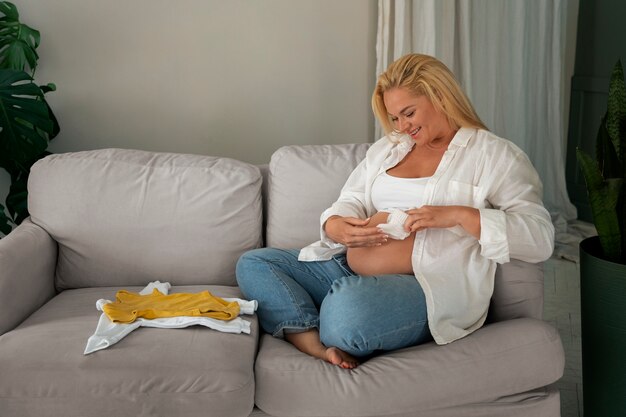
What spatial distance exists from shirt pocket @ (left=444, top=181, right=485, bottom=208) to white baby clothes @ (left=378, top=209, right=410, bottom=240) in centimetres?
Answer: 15

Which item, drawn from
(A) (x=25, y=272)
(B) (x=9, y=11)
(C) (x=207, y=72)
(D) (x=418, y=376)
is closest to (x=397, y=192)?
(D) (x=418, y=376)

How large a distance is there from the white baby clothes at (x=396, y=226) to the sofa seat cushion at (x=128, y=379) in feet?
1.64

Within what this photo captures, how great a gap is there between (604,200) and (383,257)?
603 millimetres

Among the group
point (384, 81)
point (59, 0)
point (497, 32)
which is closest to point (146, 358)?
point (384, 81)

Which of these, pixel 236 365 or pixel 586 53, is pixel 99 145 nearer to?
pixel 236 365

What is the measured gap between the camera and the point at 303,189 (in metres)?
2.55

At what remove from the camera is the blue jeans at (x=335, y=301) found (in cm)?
201

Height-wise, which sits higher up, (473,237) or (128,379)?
(473,237)

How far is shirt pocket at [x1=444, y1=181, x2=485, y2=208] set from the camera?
2.17 m

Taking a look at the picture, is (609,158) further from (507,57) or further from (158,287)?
(507,57)

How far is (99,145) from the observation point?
3197mm

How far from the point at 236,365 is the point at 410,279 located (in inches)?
20.4

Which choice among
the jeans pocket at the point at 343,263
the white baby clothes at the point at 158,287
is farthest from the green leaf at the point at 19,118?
the jeans pocket at the point at 343,263

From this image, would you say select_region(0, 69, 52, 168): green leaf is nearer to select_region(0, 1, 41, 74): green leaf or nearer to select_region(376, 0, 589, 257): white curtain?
select_region(0, 1, 41, 74): green leaf
